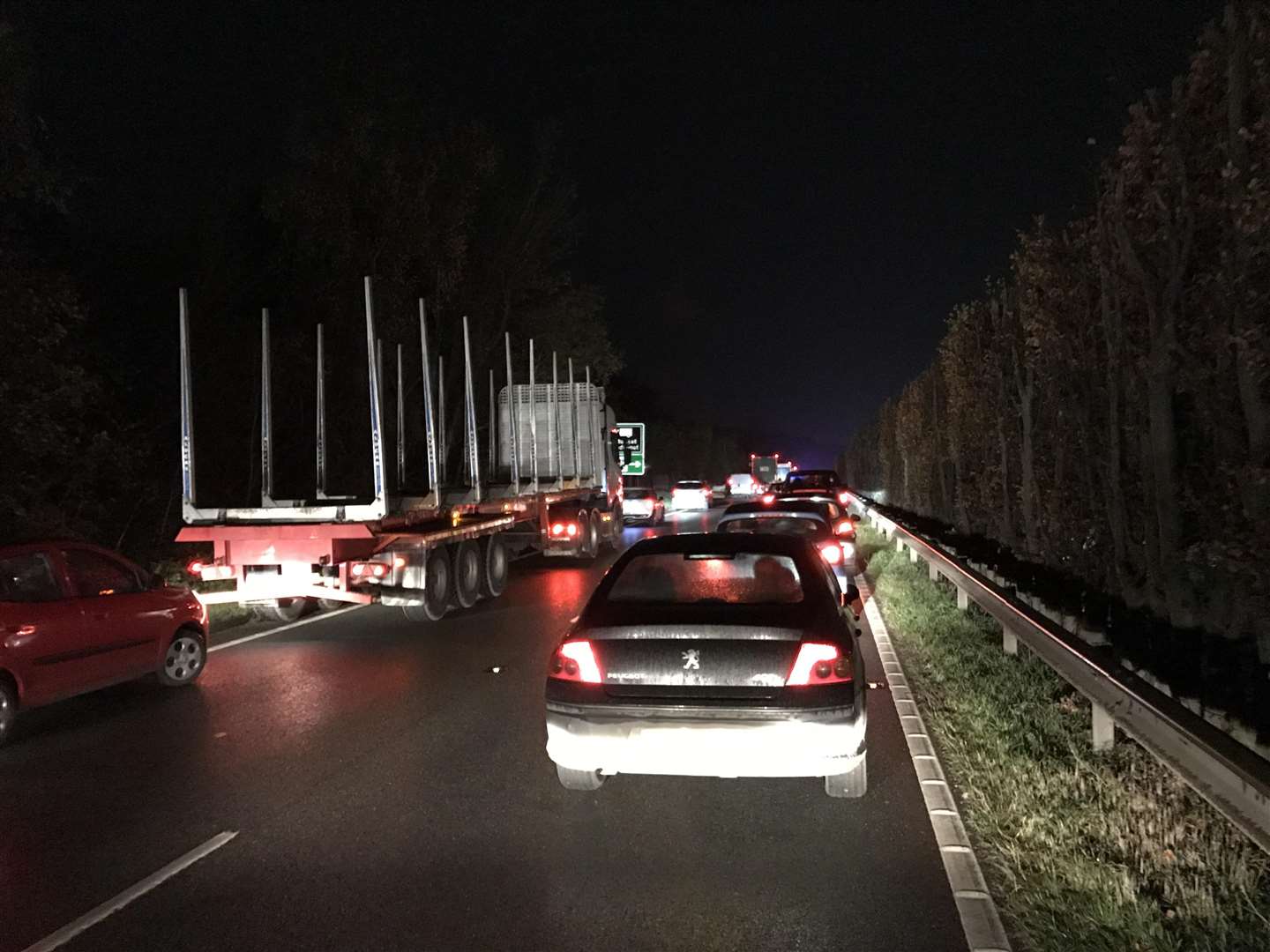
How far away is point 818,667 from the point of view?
5.73 m

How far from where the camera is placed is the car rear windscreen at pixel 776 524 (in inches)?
503

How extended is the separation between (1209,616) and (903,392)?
25615mm

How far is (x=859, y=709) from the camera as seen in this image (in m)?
5.86

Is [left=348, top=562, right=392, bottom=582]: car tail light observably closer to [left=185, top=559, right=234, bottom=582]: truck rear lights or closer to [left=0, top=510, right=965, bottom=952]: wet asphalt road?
[left=185, top=559, right=234, bottom=582]: truck rear lights

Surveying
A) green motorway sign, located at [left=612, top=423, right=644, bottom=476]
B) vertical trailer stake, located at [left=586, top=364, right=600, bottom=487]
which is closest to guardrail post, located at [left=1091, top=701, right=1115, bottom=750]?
vertical trailer stake, located at [left=586, top=364, right=600, bottom=487]

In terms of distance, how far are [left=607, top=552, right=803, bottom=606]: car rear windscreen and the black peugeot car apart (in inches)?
9.8

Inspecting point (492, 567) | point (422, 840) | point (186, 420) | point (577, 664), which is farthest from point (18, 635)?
point (492, 567)

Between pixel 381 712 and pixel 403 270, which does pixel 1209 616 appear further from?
pixel 403 270

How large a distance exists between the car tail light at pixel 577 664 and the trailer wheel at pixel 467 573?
9401 mm

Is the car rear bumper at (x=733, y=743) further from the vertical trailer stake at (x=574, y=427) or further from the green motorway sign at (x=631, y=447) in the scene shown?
the green motorway sign at (x=631, y=447)

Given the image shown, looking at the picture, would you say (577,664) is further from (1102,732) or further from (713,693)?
(1102,732)

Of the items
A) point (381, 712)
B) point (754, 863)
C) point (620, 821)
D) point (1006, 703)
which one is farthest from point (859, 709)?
point (381, 712)

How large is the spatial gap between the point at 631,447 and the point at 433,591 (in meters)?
16.8

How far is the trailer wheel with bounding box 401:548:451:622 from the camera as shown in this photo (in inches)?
547
